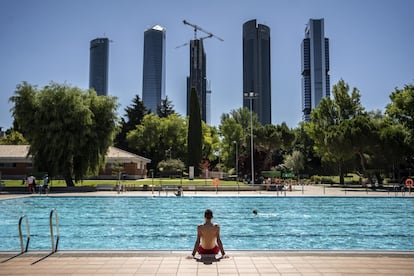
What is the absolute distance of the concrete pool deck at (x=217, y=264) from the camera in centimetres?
588

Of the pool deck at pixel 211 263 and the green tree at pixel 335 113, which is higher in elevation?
the green tree at pixel 335 113

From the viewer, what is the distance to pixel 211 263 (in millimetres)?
6543

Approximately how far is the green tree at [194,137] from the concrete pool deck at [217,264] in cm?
5206

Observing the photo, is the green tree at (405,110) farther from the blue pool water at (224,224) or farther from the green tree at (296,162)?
the green tree at (296,162)

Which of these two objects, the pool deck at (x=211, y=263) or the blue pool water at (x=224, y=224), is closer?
the pool deck at (x=211, y=263)

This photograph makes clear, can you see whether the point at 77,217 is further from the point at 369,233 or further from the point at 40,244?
the point at 369,233

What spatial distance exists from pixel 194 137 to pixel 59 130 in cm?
2885

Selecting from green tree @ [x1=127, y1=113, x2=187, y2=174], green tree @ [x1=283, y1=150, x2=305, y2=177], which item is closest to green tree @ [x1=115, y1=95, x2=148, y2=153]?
green tree @ [x1=127, y1=113, x2=187, y2=174]

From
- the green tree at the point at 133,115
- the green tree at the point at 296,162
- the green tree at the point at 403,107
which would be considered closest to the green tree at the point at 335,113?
the green tree at the point at 403,107

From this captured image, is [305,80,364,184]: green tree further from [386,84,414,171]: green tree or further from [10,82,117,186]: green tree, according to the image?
[10,82,117,186]: green tree

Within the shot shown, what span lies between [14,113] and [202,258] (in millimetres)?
33024

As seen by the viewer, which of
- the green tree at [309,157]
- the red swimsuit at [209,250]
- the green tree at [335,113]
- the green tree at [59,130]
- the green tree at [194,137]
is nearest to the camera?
the red swimsuit at [209,250]

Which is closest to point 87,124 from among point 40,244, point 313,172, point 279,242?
point 40,244

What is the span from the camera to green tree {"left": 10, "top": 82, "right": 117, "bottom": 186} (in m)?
33.5
